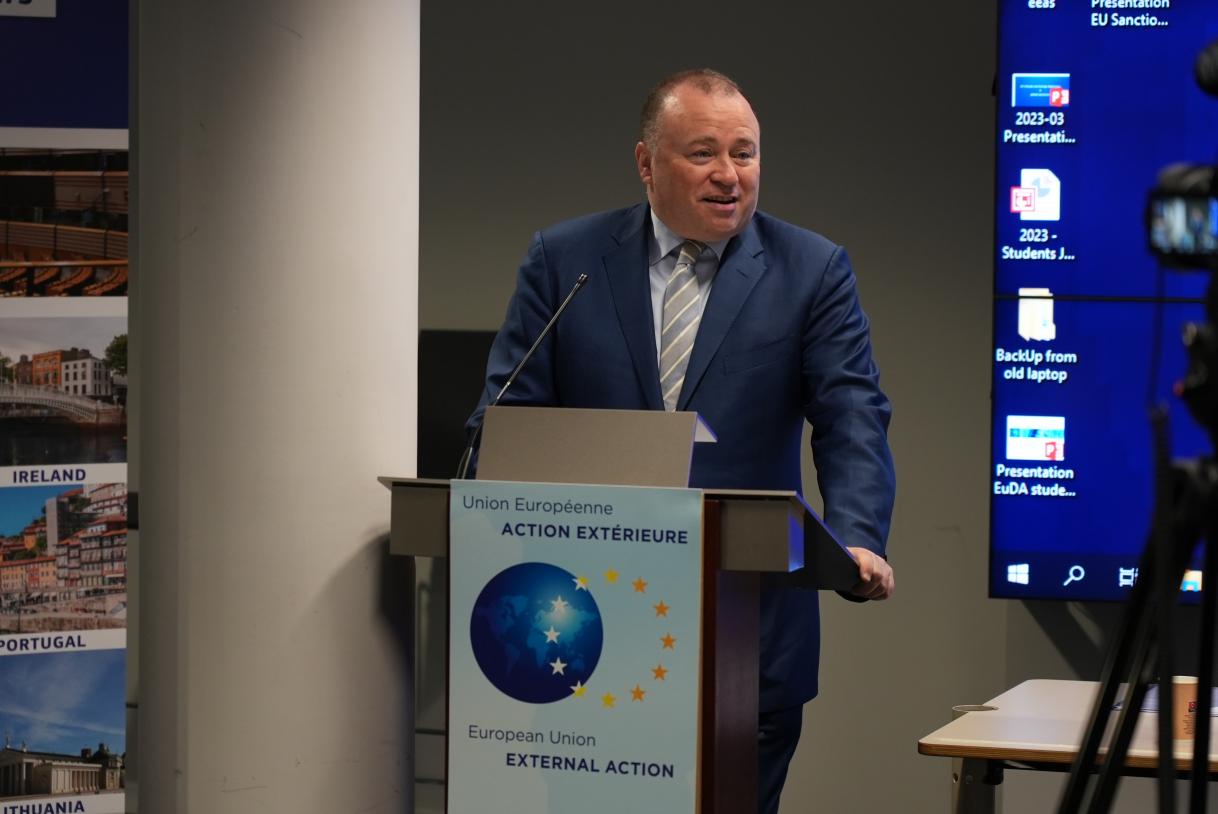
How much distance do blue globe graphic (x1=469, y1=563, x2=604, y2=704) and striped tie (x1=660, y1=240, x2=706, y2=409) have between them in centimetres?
66

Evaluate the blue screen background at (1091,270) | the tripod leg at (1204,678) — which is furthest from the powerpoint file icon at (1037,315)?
the tripod leg at (1204,678)

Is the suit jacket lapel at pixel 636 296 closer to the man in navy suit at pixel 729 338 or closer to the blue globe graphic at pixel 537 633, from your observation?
the man in navy suit at pixel 729 338

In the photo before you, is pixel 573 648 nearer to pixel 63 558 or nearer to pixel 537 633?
pixel 537 633

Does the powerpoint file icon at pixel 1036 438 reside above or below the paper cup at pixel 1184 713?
above

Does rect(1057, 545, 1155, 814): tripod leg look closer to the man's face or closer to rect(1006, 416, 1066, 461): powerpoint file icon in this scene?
the man's face

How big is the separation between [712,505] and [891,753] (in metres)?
2.80

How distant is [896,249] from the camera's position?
15.4ft

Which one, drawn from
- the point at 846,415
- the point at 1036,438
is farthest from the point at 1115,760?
the point at 1036,438

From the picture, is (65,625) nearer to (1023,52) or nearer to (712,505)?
(712,505)

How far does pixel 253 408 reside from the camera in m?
2.59

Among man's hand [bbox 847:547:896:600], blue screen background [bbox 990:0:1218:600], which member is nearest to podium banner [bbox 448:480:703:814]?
man's hand [bbox 847:547:896:600]

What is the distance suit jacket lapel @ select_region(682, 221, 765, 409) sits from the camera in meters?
2.76

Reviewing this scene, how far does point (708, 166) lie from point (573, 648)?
1025 millimetres

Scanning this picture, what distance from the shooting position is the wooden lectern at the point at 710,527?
214cm
